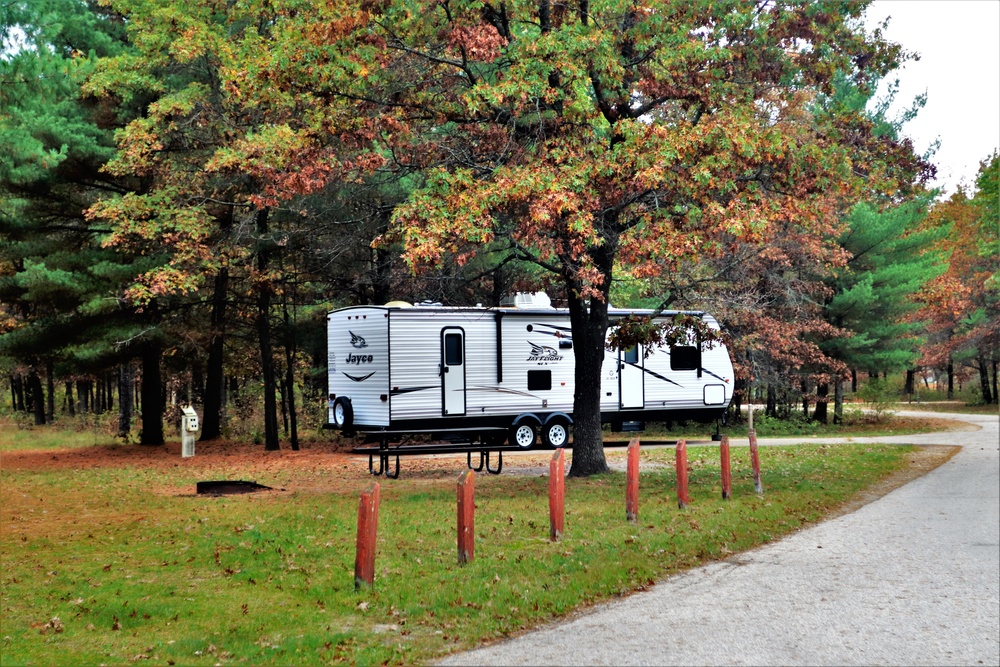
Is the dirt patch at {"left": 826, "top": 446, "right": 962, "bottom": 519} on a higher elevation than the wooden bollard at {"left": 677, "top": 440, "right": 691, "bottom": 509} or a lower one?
lower

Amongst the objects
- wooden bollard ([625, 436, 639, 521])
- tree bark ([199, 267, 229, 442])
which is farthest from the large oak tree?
tree bark ([199, 267, 229, 442])

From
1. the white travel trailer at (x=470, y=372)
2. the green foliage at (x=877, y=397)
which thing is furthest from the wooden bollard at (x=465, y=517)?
the green foliage at (x=877, y=397)

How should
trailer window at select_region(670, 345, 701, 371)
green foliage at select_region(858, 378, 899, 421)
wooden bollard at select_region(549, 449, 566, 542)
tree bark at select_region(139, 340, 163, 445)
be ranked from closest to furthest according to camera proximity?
wooden bollard at select_region(549, 449, 566, 542) → trailer window at select_region(670, 345, 701, 371) → tree bark at select_region(139, 340, 163, 445) → green foliage at select_region(858, 378, 899, 421)

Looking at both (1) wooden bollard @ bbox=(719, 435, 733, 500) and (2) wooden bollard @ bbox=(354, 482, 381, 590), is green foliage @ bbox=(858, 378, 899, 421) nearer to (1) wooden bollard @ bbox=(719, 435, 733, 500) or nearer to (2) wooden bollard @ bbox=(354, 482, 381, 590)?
(1) wooden bollard @ bbox=(719, 435, 733, 500)

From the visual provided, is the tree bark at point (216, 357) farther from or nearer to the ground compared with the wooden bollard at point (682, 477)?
farther from the ground

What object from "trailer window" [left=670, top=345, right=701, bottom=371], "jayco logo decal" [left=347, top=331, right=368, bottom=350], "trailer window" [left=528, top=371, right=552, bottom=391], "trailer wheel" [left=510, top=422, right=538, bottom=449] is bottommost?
"trailer wheel" [left=510, top=422, right=538, bottom=449]

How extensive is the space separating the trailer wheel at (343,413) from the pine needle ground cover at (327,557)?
3689mm

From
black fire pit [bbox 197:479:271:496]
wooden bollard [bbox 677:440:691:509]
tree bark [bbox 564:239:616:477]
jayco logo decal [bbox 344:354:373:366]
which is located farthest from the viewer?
jayco logo decal [bbox 344:354:373:366]

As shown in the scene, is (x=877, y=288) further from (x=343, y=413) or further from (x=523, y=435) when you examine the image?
(x=343, y=413)

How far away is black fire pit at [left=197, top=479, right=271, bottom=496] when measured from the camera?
629 inches

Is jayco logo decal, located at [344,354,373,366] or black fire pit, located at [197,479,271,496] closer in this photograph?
black fire pit, located at [197,479,271,496]

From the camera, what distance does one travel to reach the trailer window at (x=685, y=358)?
25859 millimetres

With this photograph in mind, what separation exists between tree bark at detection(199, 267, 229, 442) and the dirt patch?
1654 centimetres

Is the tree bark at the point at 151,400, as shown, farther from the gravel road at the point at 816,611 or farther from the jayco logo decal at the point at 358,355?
the gravel road at the point at 816,611
